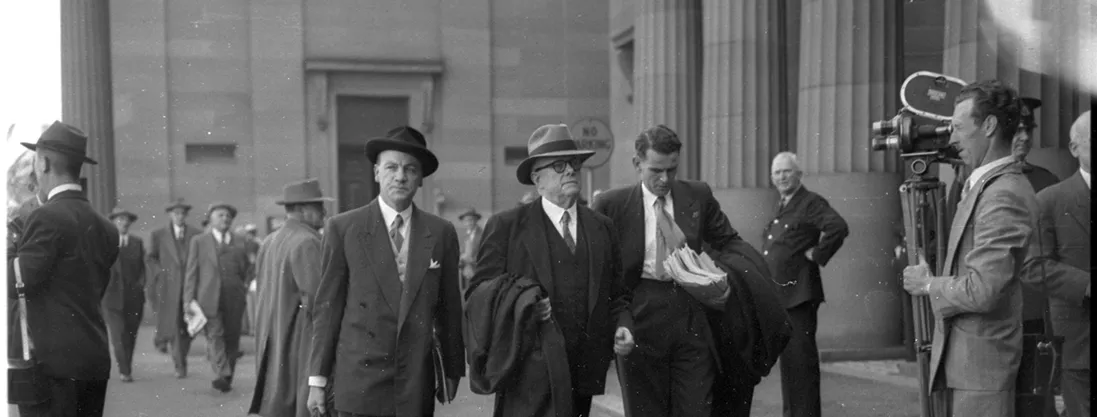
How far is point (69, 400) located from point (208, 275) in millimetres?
8497

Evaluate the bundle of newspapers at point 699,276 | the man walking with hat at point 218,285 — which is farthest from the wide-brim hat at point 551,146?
the man walking with hat at point 218,285

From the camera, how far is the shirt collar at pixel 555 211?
6363mm

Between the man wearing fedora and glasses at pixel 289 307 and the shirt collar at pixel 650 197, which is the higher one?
the shirt collar at pixel 650 197

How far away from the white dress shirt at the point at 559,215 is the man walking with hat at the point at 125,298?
8325 mm

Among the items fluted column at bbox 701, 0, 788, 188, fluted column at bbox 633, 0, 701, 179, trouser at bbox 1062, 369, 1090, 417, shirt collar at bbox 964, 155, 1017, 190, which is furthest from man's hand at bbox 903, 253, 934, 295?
fluted column at bbox 633, 0, 701, 179

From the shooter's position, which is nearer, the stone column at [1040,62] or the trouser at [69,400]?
the trouser at [69,400]

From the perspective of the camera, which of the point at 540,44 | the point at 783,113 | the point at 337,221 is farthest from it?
the point at 540,44

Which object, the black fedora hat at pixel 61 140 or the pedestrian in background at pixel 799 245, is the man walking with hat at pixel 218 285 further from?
the black fedora hat at pixel 61 140

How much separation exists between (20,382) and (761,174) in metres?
10.8

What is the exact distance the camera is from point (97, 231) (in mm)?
6391

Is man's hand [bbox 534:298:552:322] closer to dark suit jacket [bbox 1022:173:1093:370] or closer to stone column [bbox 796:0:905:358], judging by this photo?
dark suit jacket [bbox 1022:173:1093:370]

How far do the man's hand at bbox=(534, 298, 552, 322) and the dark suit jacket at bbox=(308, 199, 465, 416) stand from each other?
19.5 inches

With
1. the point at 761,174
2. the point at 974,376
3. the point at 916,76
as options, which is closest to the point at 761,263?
the point at 916,76

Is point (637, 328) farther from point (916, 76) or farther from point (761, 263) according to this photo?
point (916, 76)
